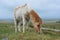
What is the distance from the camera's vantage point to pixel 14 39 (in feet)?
36.2

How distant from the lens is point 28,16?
13.8 m

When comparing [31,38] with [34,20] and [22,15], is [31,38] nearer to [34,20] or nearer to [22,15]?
[34,20]

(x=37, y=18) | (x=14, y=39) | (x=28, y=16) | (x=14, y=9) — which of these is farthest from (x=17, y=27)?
(x=14, y=39)

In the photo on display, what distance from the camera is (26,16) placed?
13.9m

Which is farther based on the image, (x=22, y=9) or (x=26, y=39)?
(x=22, y=9)

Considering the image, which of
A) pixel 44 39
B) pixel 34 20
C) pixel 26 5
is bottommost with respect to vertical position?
pixel 44 39

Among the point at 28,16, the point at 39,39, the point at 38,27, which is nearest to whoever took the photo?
the point at 39,39

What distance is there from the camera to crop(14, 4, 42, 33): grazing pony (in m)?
12.6

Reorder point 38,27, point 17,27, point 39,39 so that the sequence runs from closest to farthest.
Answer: point 39,39 → point 38,27 → point 17,27

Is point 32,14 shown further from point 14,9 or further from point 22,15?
point 14,9

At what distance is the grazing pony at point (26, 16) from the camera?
41.4ft

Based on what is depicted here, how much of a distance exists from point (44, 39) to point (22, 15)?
3943 millimetres

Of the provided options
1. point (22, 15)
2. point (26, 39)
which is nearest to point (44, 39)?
point (26, 39)

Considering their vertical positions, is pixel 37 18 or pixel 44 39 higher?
pixel 37 18
